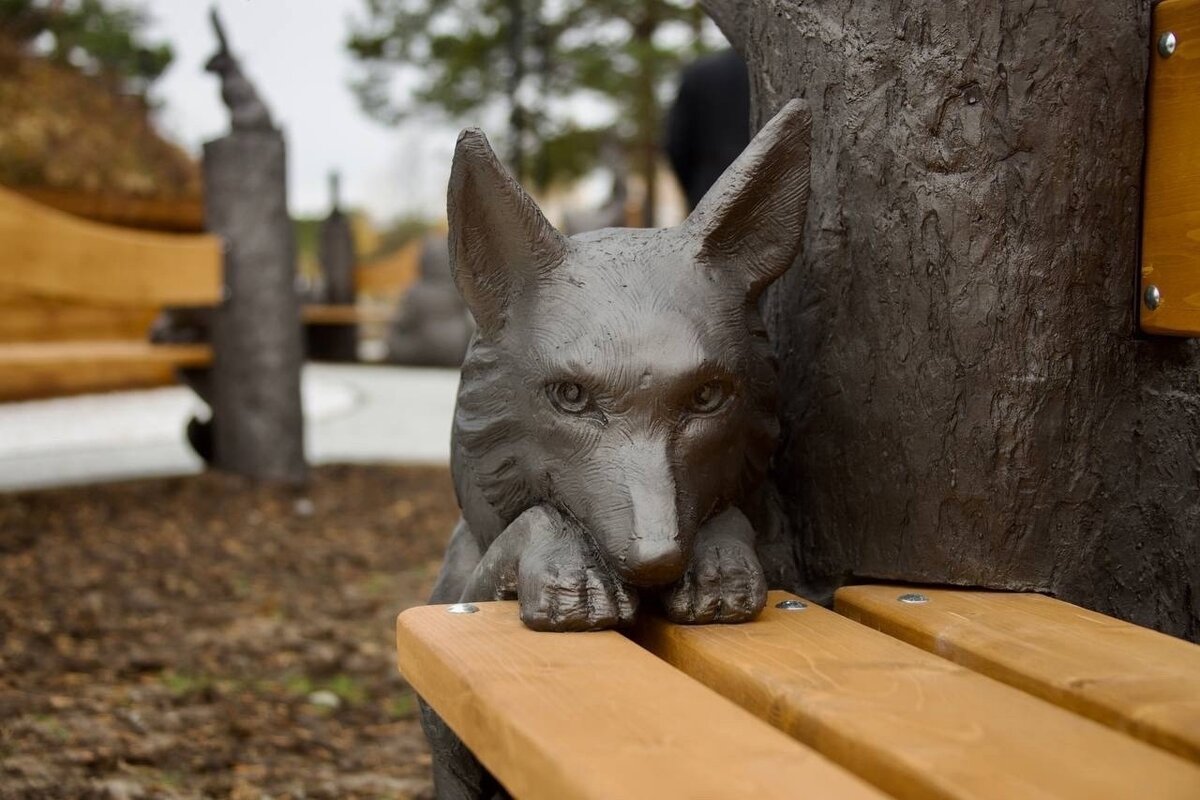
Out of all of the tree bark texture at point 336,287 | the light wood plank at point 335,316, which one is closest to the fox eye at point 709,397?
the light wood plank at point 335,316

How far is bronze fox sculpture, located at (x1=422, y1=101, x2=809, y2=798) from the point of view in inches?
68.7

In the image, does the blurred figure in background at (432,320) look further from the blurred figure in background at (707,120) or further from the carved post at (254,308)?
the blurred figure in background at (707,120)

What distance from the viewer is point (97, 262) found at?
5688 mm

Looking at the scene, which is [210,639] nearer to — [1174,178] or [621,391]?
[621,391]

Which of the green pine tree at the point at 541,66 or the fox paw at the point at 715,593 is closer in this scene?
the fox paw at the point at 715,593

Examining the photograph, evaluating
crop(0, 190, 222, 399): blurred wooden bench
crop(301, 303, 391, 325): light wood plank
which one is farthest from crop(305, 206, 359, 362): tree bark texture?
crop(0, 190, 222, 399): blurred wooden bench

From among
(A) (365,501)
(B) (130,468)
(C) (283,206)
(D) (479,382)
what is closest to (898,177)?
(D) (479,382)

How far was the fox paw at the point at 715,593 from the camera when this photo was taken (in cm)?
177

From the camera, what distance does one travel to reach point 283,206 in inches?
261

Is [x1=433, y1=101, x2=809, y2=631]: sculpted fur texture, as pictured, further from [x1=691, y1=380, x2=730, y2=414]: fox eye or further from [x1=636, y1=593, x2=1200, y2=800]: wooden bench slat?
[x1=636, y1=593, x2=1200, y2=800]: wooden bench slat

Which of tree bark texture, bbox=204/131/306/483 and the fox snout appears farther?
tree bark texture, bbox=204/131/306/483

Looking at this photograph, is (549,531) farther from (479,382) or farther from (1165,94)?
(1165,94)

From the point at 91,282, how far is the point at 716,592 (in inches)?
187

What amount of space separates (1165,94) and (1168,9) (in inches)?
5.3
